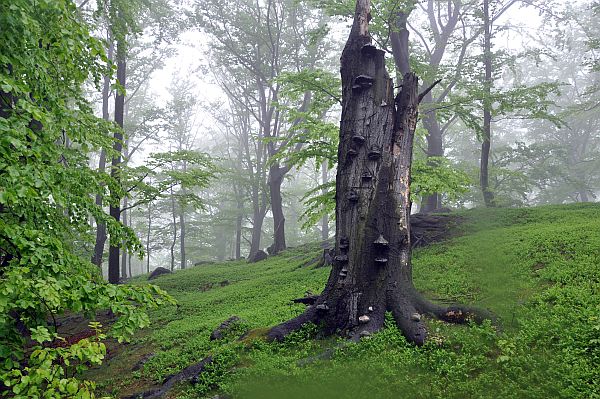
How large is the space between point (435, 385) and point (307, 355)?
70.3 inches

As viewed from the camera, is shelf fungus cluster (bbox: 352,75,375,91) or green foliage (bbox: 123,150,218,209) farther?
green foliage (bbox: 123,150,218,209)

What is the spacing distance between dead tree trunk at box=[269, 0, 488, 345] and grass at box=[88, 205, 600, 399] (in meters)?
0.28

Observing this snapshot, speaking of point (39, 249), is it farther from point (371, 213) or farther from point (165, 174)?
point (165, 174)

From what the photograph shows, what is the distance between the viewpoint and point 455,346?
4719 mm

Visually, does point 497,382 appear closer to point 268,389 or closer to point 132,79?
point 268,389

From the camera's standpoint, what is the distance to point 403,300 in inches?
216

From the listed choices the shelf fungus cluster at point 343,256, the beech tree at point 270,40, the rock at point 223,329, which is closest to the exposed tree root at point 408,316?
the shelf fungus cluster at point 343,256

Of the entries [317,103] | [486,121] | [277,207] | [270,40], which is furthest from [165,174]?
[270,40]

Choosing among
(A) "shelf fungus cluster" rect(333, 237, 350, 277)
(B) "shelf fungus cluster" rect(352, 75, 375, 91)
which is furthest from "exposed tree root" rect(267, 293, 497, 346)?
(B) "shelf fungus cluster" rect(352, 75, 375, 91)

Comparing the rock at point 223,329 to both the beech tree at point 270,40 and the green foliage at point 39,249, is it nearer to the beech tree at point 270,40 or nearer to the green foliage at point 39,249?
the green foliage at point 39,249

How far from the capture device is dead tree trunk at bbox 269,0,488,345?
216 inches

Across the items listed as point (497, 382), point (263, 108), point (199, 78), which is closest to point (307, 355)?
point (497, 382)

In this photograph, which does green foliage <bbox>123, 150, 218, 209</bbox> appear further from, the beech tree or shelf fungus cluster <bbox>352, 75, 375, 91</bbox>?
the beech tree

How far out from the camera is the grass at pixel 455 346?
3.96 m
